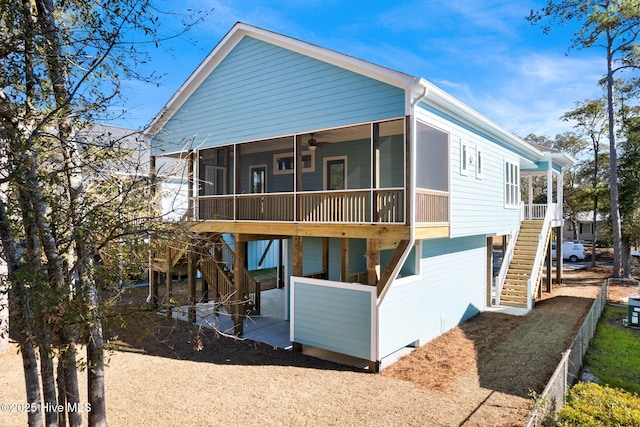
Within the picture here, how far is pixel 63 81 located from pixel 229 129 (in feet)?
25.3

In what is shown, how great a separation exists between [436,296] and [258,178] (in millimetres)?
8275

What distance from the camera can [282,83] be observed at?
34.0ft

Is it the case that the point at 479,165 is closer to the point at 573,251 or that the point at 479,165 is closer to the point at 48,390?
the point at 48,390

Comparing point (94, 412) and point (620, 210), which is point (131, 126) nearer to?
point (94, 412)

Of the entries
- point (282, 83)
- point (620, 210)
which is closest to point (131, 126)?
point (282, 83)

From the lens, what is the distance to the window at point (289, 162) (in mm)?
13398

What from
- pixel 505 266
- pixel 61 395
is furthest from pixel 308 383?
pixel 505 266

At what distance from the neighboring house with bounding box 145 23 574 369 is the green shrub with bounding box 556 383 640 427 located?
3.60 meters

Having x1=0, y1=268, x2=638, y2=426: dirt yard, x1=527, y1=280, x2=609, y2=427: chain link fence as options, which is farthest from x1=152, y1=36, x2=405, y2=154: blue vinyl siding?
x1=527, y1=280, x2=609, y2=427: chain link fence

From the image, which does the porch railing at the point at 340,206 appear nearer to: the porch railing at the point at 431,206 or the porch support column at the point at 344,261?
the porch railing at the point at 431,206

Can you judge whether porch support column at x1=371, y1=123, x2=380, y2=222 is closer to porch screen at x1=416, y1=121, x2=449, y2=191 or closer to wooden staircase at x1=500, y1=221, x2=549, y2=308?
porch screen at x1=416, y1=121, x2=449, y2=191

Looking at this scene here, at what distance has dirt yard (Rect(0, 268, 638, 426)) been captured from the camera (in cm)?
609

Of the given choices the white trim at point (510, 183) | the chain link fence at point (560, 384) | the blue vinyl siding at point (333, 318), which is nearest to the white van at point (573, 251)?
the white trim at point (510, 183)

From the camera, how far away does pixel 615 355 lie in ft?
30.7
